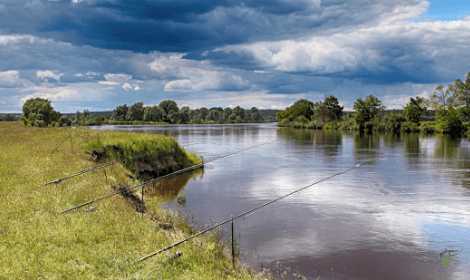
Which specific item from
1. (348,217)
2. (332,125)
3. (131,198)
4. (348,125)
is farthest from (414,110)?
(131,198)

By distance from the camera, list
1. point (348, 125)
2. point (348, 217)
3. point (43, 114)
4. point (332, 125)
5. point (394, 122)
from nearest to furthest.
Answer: point (348, 217)
point (43, 114)
point (394, 122)
point (348, 125)
point (332, 125)

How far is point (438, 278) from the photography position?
11188 millimetres

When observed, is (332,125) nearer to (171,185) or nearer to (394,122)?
(394,122)

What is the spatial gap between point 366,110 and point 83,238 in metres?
119

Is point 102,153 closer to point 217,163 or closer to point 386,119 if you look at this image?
point 217,163

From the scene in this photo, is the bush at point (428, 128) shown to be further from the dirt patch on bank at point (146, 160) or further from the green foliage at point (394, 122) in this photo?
the dirt patch on bank at point (146, 160)

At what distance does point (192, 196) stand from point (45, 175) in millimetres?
9578

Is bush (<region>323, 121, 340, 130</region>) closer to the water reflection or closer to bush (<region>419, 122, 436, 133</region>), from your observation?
bush (<region>419, 122, 436, 133</region>)

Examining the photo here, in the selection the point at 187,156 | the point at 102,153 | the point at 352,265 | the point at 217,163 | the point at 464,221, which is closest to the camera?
the point at 352,265

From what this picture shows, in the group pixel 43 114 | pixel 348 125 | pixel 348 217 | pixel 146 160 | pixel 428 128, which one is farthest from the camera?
pixel 348 125

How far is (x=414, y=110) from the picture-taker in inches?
4183

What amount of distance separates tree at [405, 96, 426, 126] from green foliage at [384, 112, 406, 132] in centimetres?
322

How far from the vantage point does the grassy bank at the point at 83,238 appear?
24.5 feet

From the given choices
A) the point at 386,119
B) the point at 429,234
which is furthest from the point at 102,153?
the point at 386,119
